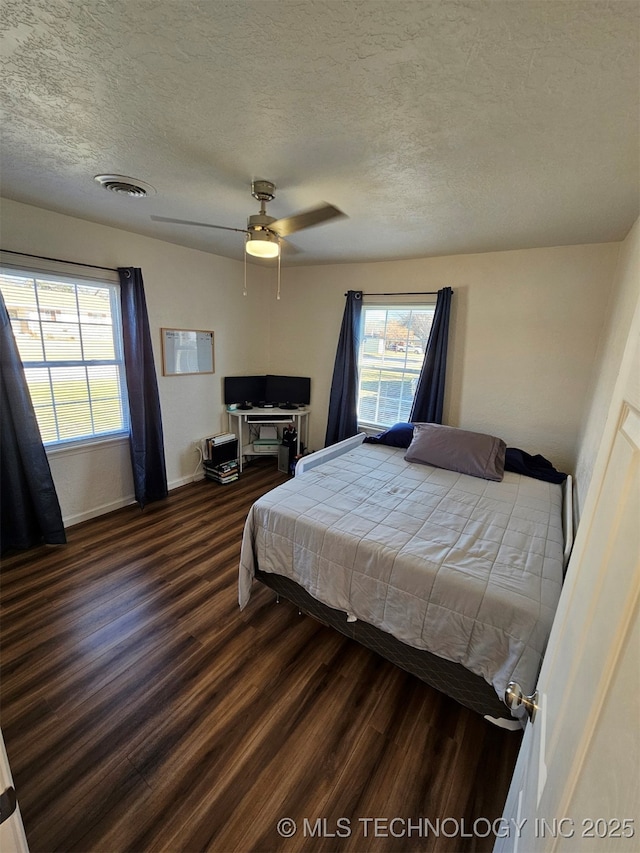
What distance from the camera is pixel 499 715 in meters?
1.40

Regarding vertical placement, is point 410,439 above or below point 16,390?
below

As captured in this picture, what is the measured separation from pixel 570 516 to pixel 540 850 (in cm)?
176

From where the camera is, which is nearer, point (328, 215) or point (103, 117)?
point (103, 117)

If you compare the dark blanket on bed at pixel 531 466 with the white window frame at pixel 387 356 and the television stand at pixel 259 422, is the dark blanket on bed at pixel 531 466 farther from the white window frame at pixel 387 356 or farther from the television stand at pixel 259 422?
the television stand at pixel 259 422

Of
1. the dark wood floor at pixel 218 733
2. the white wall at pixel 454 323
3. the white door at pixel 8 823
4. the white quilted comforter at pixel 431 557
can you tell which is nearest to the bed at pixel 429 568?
the white quilted comforter at pixel 431 557

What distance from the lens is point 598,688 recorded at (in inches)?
18.7

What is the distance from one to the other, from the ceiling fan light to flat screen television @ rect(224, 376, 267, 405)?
91.7 inches

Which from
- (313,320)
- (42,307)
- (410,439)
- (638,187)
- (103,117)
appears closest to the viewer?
(103,117)

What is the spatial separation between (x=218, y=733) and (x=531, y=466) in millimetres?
2801

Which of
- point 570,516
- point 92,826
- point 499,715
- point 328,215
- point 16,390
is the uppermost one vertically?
point 328,215

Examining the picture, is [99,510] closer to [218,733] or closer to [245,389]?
[245,389]


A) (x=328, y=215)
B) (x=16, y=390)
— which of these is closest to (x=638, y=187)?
(x=328, y=215)

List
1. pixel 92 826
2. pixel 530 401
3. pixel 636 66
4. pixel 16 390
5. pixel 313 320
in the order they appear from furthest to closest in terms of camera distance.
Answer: pixel 313 320 < pixel 530 401 < pixel 16 390 < pixel 92 826 < pixel 636 66

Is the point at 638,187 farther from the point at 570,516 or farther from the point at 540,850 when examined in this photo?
the point at 540,850
